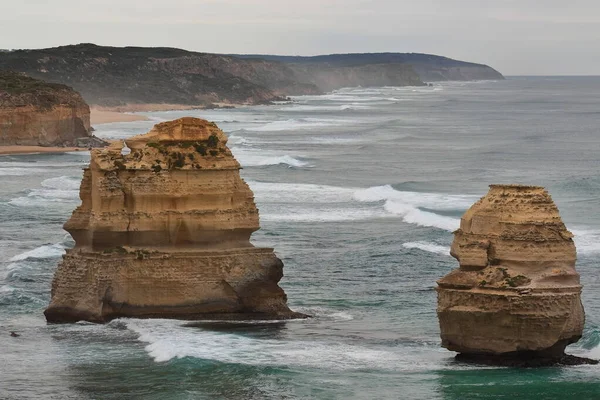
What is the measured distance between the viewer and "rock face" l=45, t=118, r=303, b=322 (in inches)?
1147

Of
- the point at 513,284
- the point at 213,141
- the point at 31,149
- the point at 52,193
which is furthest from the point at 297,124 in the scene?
the point at 513,284

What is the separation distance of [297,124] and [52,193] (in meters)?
72.2

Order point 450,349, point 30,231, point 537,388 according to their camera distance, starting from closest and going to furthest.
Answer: point 537,388
point 450,349
point 30,231

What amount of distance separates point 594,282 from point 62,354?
13575 mm

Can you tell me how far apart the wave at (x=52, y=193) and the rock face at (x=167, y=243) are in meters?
23.8

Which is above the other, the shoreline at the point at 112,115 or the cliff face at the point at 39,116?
the cliff face at the point at 39,116

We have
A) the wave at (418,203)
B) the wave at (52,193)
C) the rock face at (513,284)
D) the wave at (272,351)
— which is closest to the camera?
the rock face at (513,284)

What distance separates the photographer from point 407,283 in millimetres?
35594

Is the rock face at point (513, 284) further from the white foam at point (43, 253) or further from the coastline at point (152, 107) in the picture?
the coastline at point (152, 107)

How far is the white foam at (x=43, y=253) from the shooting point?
38.9 metres

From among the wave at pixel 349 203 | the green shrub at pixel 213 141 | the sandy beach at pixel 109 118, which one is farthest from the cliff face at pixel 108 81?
the green shrub at pixel 213 141

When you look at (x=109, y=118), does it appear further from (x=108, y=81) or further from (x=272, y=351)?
(x=272, y=351)

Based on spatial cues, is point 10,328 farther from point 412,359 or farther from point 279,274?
point 412,359

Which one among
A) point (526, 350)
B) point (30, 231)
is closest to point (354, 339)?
point (526, 350)
